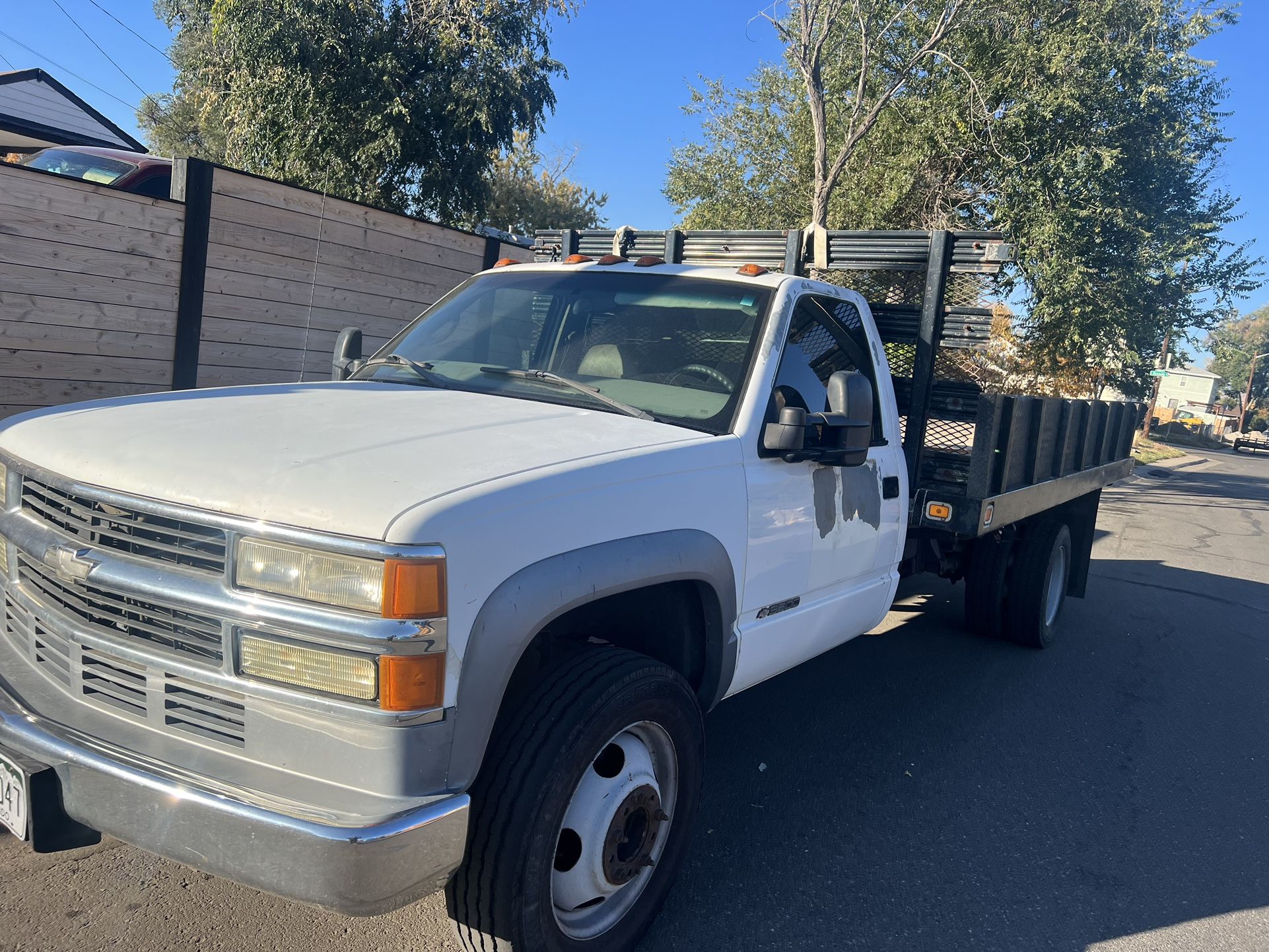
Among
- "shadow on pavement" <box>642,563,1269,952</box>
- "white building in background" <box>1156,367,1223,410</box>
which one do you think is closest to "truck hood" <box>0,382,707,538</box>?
"shadow on pavement" <box>642,563,1269,952</box>

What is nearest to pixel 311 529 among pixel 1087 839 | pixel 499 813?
pixel 499 813

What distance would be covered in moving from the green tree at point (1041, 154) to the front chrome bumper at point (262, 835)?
1318 cm

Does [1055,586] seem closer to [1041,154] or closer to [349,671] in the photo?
[349,671]

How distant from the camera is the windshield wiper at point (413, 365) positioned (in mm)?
3684

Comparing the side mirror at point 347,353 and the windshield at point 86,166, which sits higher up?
the windshield at point 86,166

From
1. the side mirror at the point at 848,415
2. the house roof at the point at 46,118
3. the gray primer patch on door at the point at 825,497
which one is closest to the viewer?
the side mirror at the point at 848,415

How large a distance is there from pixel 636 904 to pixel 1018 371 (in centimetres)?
1792

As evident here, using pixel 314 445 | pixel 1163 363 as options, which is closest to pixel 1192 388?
pixel 1163 363

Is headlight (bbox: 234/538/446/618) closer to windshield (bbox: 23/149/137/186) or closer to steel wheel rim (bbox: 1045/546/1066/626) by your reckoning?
steel wheel rim (bbox: 1045/546/1066/626)

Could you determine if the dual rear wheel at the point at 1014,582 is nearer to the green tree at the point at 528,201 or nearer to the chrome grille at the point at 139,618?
the chrome grille at the point at 139,618

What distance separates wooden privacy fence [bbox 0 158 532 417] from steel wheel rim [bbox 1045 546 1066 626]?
18.9ft

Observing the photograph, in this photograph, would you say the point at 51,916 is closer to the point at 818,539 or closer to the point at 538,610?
the point at 538,610

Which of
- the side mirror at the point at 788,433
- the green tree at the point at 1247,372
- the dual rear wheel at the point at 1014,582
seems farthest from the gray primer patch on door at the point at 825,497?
the green tree at the point at 1247,372

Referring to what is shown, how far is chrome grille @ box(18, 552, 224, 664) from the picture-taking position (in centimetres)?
221
